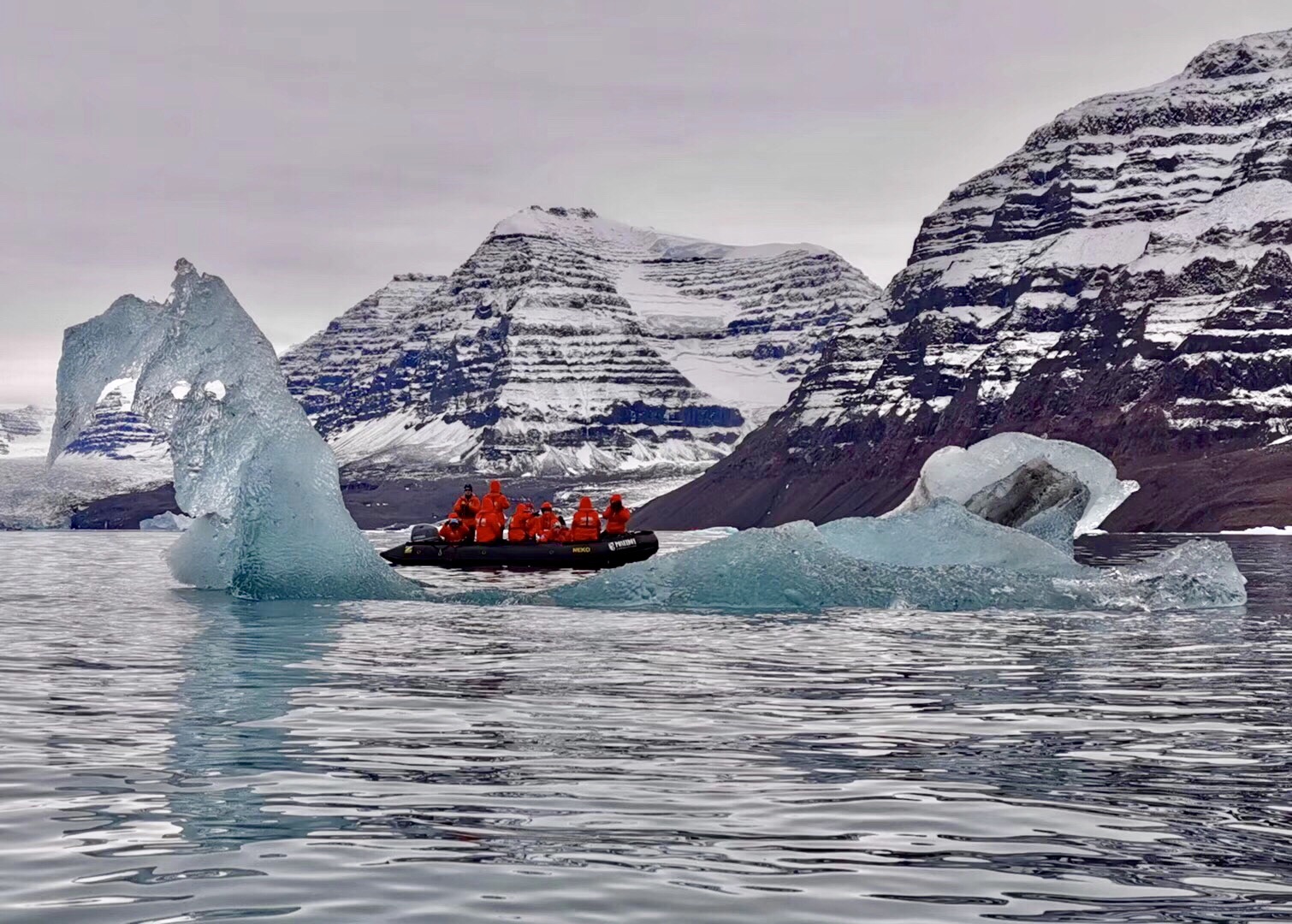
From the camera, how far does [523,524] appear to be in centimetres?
5678

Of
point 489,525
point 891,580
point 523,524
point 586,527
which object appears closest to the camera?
point 891,580

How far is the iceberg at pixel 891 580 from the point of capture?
35.7 meters

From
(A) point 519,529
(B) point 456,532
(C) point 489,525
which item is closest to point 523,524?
(A) point 519,529

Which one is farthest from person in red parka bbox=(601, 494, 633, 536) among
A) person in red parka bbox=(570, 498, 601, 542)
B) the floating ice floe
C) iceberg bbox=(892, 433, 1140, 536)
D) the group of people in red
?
the floating ice floe

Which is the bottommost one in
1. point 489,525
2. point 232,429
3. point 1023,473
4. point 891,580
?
point 891,580

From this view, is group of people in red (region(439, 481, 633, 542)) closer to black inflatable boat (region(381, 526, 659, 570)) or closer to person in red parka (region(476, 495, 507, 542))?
person in red parka (region(476, 495, 507, 542))

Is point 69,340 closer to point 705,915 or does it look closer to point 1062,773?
point 1062,773

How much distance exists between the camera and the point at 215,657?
25.9m

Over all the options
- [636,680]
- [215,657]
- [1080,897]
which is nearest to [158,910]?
[1080,897]

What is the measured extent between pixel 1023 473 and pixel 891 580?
1642cm

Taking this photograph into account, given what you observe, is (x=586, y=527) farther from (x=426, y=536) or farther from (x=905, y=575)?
(x=905, y=575)

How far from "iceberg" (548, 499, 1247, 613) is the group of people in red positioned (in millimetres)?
17681

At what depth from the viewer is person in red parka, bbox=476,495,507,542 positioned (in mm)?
56188

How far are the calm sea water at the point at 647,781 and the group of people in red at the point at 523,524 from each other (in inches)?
1084
